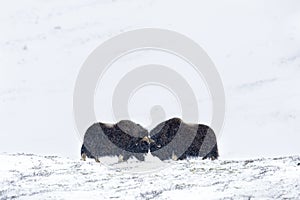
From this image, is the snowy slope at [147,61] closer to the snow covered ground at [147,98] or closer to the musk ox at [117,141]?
the snow covered ground at [147,98]

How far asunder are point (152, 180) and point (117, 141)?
7.10 feet

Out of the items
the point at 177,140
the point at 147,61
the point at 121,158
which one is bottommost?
the point at 121,158

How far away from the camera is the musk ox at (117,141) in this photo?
761 cm

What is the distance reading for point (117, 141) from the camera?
770 cm

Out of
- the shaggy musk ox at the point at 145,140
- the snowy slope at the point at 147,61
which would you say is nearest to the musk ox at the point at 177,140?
the shaggy musk ox at the point at 145,140

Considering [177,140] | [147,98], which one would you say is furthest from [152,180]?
[147,98]

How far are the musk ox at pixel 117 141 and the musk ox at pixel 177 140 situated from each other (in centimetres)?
14

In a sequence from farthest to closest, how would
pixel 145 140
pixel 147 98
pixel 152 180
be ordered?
pixel 147 98, pixel 145 140, pixel 152 180

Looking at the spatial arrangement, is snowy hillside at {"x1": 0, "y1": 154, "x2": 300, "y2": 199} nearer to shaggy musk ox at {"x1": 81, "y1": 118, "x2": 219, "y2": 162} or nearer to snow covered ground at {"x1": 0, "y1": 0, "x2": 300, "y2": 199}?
snow covered ground at {"x1": 0, "y1": 0, "x2": 300, "y2": 199}

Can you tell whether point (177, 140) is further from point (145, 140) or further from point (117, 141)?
point (117, 141)

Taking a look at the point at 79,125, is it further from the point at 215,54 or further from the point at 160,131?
the point at 215,54

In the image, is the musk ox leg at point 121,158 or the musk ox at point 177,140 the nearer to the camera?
the musk ox leg at point 121,158

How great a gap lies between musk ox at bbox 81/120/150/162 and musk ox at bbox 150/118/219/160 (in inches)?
5.4

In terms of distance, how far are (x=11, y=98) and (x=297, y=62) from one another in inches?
229
